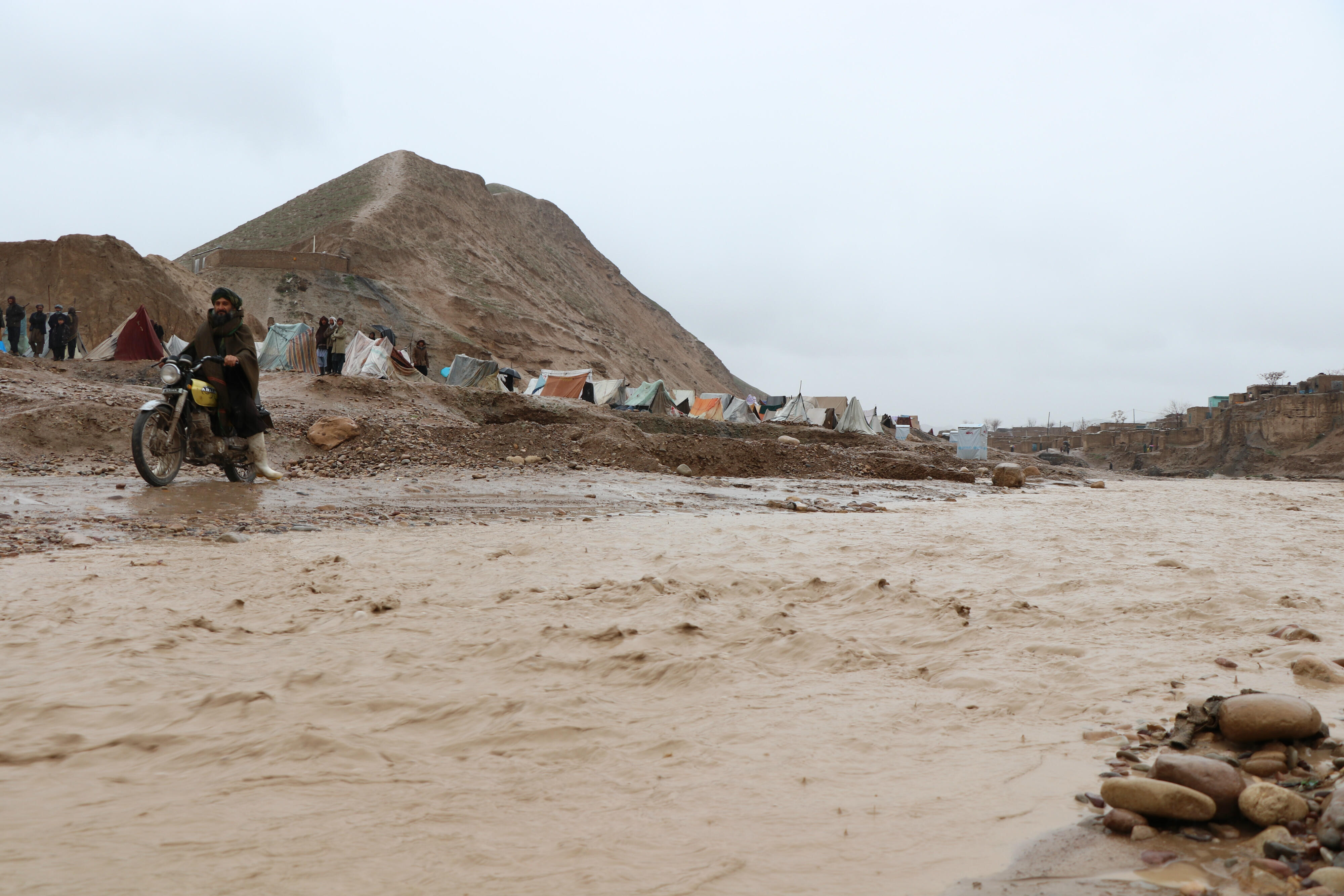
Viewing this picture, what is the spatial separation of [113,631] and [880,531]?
5.60 m

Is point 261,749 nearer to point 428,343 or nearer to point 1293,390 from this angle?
point 428,343

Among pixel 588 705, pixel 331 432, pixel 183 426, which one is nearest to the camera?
pixel 588 705

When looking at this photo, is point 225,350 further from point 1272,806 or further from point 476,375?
point 476,375

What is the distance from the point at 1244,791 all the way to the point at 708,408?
28236mm

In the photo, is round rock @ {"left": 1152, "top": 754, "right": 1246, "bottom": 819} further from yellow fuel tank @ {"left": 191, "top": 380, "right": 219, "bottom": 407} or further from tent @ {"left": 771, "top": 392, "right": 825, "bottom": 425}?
tent @ {"left": 771, "top": 392, "right": 825, "bottom": 425}

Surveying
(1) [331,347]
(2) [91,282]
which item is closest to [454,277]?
(2) [91,282]

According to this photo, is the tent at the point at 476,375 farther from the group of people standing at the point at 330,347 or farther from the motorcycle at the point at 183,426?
the motorcycle at the point at 183,426

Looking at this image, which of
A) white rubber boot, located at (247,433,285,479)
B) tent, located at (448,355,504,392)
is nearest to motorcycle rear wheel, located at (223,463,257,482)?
white rubber boot, located at (247,433,285,479)

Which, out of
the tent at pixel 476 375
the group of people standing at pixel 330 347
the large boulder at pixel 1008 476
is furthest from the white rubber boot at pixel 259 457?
the tent at pixel 476 375

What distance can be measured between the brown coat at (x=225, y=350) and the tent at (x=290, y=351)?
12287 mm

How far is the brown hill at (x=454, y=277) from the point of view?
41875 millimetres

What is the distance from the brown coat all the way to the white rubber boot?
0.47 m

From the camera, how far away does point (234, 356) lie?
7.04m

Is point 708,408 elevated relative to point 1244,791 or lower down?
elevated
